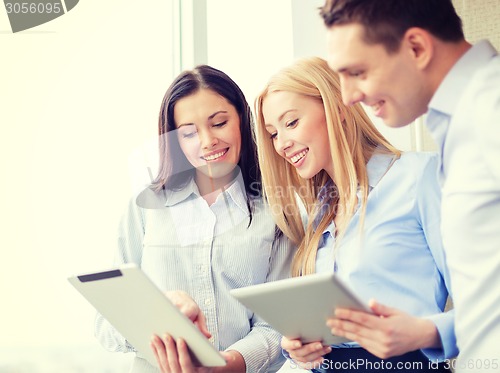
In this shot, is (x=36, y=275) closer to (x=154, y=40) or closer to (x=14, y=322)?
(x=14, y=322)

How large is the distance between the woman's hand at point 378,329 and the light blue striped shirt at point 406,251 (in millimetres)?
226

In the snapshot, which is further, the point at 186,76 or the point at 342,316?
the point at 186,76

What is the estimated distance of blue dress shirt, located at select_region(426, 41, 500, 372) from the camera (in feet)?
3.44

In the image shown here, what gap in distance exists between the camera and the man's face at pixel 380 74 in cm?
112

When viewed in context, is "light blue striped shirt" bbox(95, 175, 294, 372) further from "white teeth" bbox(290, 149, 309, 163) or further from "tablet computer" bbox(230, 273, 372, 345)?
"tablet computer" bbox(230, 273, 372, 345)

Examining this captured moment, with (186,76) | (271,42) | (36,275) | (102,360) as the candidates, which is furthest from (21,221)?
(271,42)

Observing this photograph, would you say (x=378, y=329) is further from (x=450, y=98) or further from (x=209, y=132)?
(x=209, y=132)

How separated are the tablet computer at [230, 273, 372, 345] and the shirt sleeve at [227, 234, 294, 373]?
30 cm

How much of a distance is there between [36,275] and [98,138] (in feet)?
1.54

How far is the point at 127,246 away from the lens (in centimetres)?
176

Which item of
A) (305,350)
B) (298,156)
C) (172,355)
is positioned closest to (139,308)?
(172,355)

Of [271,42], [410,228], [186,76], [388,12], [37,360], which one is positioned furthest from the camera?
[271,42]

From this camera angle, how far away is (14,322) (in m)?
2.03

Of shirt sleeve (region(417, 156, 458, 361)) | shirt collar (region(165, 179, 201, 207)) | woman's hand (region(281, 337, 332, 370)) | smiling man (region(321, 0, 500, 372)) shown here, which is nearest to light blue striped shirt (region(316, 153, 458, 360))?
shirt sleeve (region(417, 156, 458, 361))
